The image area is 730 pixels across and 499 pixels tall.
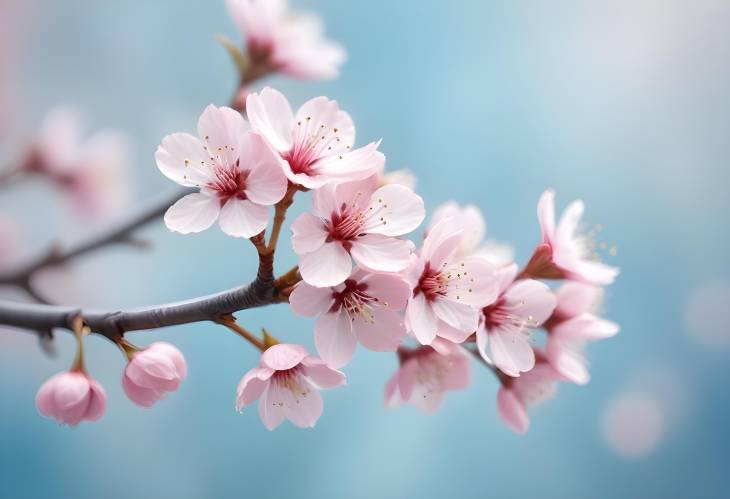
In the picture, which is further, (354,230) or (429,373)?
(429,373)

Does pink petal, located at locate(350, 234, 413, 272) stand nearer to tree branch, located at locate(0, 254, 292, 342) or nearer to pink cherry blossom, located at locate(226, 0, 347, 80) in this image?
tree branch, located at locate(0, 254, 292, 342)

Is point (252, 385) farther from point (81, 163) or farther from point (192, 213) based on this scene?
point (81, 163)

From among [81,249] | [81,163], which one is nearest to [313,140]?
[81,249]

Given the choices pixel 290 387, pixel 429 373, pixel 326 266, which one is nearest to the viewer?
pixel 326 266

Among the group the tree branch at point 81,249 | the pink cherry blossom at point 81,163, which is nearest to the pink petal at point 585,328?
the tree branch at point 81,249

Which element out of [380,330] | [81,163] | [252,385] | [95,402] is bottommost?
[81,163]

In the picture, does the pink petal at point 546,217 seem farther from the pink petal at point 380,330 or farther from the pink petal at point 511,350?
the pink petal at point 380,330
